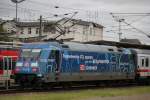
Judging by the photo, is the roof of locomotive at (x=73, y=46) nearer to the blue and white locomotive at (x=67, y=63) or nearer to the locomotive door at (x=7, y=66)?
the blue and white locomotive at (x=67, y=63)

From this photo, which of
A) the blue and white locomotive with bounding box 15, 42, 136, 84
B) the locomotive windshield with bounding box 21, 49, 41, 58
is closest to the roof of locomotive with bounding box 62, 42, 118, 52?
the blue and white locomotive with bounding box 15, 42, 136, 84

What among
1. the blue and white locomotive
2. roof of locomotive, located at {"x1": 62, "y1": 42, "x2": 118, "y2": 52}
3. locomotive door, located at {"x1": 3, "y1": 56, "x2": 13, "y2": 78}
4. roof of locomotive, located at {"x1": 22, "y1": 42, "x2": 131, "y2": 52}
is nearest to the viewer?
the blue and white locomotive

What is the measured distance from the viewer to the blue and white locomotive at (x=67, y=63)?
93.7 feet

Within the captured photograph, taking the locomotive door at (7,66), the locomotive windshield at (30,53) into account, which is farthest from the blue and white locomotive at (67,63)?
the locomotive door at (7,66)

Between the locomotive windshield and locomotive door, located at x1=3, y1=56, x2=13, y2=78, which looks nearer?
the locomotive windshield

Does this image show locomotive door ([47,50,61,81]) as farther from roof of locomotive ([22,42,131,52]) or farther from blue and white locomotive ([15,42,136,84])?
roof of locomotive ([22,42,131,52])

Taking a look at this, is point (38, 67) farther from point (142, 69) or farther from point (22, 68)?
point (142, 69)

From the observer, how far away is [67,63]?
30234 millimetres

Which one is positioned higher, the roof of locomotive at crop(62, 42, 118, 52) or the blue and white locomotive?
the roof of locomotive at crop(62, 42, 118, 52)

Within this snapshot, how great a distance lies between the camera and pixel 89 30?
92.2 m

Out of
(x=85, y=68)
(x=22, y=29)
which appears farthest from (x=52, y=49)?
(x=22, y=29)

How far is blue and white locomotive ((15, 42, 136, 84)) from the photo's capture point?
93.7 feet

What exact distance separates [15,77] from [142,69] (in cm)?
1353

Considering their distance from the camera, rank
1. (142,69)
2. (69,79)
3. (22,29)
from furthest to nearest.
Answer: (22,29) → (142,69) → (69,79)
